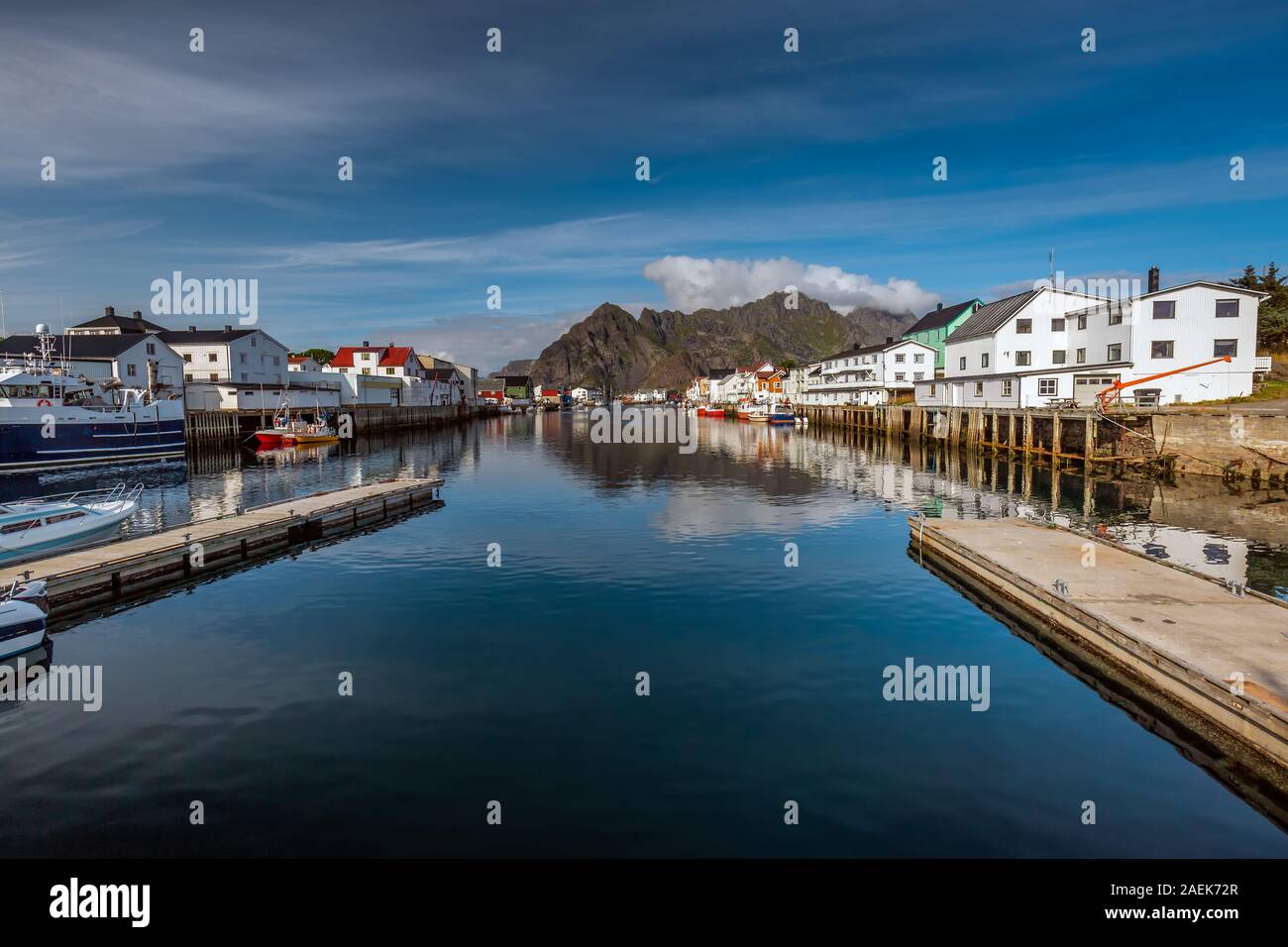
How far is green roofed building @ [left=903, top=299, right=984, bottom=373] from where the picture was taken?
107431 millimetres

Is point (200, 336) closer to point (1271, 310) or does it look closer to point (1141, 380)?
point (1141, 380)

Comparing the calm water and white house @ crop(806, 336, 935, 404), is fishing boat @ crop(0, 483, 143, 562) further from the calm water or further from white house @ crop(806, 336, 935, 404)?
white house @ crop(806, 336, 935, 404)

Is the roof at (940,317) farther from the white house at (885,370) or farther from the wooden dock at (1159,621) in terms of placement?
the wooden dock at (1159,621)

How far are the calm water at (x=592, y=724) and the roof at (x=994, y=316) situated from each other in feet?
153

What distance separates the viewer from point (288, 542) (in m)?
30.5

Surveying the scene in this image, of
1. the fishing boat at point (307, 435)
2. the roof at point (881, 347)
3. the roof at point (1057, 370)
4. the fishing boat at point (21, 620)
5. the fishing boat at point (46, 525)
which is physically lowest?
the fishing boat at point (21, 620)

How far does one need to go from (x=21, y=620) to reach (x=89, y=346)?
76899 mm

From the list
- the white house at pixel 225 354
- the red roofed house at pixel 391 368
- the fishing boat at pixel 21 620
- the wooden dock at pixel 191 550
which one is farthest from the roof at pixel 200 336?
the fishing boat at pixel 21 620

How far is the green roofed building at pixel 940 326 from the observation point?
10743cm

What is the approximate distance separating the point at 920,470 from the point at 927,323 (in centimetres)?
7046

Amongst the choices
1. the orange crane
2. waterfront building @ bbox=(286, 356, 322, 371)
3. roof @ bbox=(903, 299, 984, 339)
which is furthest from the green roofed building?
waterfront building @ bbox=(286, 356, 322, 371)

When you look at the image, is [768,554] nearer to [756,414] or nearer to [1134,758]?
[1134,758]

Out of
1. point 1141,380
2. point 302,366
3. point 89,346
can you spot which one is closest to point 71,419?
point 89,346

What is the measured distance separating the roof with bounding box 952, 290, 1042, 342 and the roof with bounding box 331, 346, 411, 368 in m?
103
